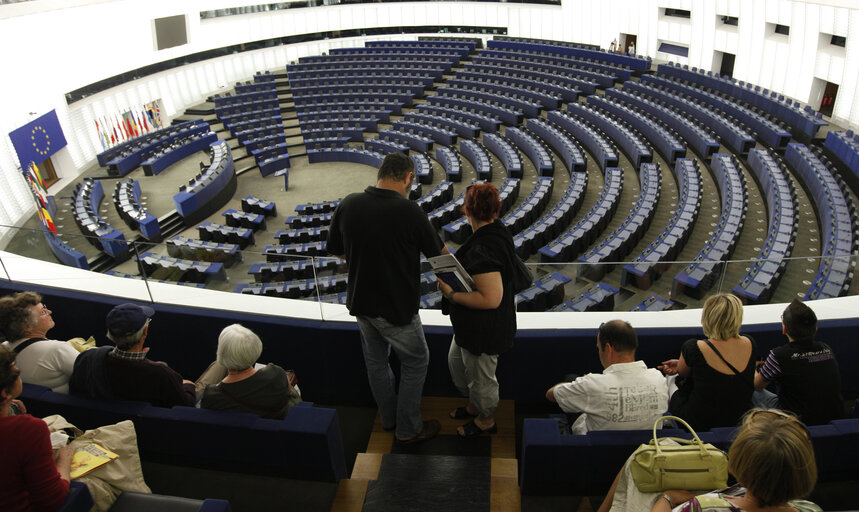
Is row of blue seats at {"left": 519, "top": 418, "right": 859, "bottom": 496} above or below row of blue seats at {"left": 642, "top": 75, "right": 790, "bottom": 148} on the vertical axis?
above

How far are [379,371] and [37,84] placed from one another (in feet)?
57.8

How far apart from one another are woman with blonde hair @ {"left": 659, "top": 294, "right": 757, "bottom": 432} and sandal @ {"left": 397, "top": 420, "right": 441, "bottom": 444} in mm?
1297

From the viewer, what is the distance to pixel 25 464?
189cm

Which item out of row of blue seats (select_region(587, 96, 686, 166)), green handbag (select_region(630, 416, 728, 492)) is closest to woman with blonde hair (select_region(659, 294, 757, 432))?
green handbag (select_region(630, 416, 728, 492))

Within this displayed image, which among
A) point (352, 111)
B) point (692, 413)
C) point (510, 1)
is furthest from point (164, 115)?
point (692, 413)

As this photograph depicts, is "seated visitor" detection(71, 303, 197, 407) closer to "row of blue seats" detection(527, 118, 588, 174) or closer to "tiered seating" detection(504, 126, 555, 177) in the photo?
"row of blue seats" detection(527, 118, 588, 174)

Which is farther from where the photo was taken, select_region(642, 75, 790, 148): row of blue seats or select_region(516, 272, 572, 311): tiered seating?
select_region(642, 75, 790, 148): row of blue seats

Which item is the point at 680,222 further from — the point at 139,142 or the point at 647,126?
the point at 139,142

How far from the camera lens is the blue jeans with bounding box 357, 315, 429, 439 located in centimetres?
267

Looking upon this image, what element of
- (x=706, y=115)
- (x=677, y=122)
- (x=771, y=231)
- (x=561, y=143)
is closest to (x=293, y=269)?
(x=771, y=231)

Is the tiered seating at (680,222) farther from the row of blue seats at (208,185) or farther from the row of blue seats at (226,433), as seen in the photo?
the row of blue seats at (208,185)

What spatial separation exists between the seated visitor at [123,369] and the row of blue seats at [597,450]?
180 centimetres

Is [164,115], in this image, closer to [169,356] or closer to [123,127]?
[123,127]

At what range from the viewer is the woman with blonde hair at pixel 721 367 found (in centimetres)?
244
